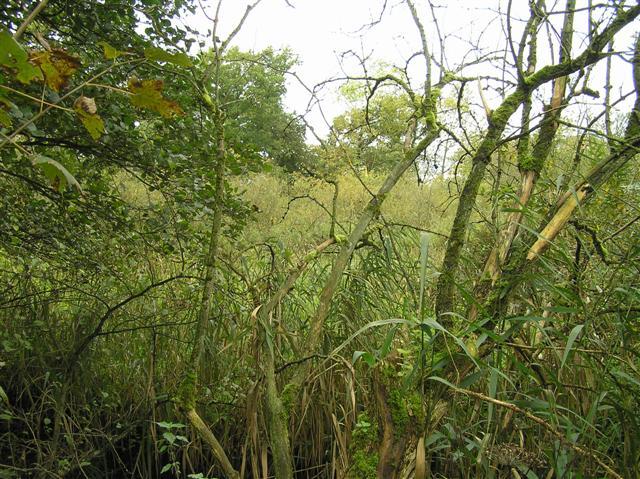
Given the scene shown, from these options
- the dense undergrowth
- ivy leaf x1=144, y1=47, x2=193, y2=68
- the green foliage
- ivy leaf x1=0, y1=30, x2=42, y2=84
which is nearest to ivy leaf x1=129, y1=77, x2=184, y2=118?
ivy leaf x1=144, y1=47, x2=193, y2=68

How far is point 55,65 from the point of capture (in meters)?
0.80

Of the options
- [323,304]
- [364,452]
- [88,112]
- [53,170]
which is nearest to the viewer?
[53,170]

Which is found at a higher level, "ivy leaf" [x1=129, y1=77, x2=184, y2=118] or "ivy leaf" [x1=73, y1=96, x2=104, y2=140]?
"ivy leaf" [x1=129, y1=77, x2=184, y2=118]

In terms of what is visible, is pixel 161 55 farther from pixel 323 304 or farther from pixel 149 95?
pixel 323 304

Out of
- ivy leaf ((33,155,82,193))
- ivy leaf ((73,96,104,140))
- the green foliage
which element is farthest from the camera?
the green foliage

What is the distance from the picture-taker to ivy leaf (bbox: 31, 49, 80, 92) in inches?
30.4

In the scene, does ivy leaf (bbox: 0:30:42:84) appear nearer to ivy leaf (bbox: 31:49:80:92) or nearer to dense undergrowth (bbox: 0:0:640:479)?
ivy leaf (bbox: 31:49:80:92)

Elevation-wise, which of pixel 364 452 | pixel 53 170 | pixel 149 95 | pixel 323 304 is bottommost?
pixel 364 452

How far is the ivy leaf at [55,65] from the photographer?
77 cm

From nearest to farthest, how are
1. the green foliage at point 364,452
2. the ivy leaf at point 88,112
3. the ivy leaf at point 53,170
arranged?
the ivy leaf at point 53,170 < the ivy leaf at point 88,112 < the green foliage at point 364,452

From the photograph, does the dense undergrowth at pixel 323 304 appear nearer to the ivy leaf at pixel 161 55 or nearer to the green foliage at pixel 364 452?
the green foliage at pixel 364 452

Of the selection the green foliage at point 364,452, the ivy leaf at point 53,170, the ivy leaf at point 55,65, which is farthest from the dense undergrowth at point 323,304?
the ivy leaf at point 53,170

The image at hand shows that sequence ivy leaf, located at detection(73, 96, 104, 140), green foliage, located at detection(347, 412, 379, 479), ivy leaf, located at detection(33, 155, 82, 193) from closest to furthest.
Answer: ivy leaf, located at detection(33, 155, 82, 193)
ivy leaf, located at detection(73, 96, 104, 140)
green foliage, located at detection(347, 412, 379, 479)

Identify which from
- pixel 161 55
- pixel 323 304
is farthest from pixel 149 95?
pixel 323 304
